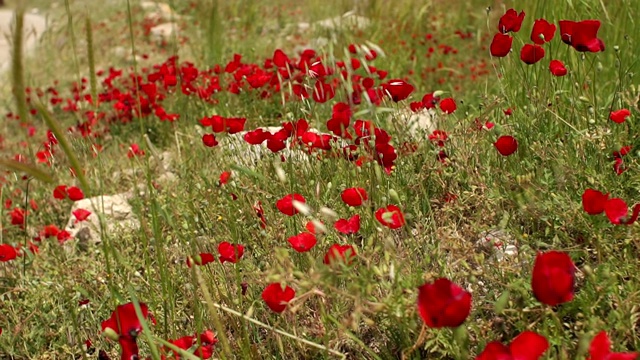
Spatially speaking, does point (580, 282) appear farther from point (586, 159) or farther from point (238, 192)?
point (238, 192)

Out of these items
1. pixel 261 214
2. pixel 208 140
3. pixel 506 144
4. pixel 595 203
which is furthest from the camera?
pixel 208 140

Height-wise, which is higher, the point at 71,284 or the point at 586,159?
the point at 586,159

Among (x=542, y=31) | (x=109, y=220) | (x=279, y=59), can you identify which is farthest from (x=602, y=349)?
(x=109, y=220)

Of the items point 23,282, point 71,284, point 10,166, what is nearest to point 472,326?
point 10,166

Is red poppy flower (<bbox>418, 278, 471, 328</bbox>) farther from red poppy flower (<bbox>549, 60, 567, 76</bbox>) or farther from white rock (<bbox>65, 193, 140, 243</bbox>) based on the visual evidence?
white rock (<bbox>65, 193, 140, 243</bbox>)

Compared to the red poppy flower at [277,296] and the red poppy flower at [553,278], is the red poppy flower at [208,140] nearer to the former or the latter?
the red poppy flower at [277,296]

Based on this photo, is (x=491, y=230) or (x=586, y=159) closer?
(x=491, y=230)

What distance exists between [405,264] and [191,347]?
21.9 inches

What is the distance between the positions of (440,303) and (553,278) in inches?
7.5

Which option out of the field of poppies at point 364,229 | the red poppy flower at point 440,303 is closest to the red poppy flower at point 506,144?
the field of poppies at point 364,229

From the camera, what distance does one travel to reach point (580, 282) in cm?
167

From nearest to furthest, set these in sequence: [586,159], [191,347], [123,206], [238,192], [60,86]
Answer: [191,347] → [586,159] → [238,192] → [123,206] → [60,86]

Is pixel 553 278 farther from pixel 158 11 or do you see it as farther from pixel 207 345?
pixel 158 11

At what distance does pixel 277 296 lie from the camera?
139 centimetres
